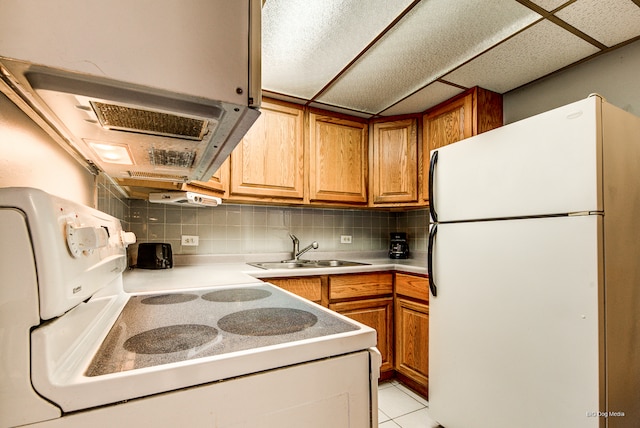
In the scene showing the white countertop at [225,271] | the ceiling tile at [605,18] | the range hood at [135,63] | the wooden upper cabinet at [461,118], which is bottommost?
the white countertop at [225,271]

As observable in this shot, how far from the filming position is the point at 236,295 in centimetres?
111

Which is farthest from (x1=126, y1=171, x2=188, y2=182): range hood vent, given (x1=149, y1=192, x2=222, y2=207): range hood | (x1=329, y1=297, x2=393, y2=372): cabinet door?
(x1=329, y1=297, x2=393, y2=372): cabinet door

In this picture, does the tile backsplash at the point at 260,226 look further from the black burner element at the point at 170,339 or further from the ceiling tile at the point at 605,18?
the ceiling tile at the point at 605,18

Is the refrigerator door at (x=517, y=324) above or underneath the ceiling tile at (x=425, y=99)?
underneath

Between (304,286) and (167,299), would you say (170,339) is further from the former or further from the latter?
(304,286)

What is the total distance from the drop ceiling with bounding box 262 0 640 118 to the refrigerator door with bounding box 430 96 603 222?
52cm

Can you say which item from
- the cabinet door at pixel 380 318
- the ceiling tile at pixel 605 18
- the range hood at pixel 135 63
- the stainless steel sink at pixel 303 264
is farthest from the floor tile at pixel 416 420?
the ceiling tile at pixel 605 18

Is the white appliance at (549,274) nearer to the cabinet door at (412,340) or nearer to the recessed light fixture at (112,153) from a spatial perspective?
the cabinet door at (412,340)

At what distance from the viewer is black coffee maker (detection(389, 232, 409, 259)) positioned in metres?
2.77

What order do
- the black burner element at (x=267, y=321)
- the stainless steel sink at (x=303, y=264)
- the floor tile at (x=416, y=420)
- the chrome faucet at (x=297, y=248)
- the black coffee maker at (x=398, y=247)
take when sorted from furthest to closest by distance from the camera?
1. the black coffee maker at (x=398, y=247)
2. the chrome faucet at (x=297, y=248)
3. the stainless steel sink at (x=303, y=264)
4. the floor tile at (x=416, y=420)
5. the black burner element at (x=267, y=321)

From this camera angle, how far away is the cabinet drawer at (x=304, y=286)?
192 cm

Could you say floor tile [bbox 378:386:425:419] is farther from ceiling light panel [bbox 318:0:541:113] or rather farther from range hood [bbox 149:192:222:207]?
ceiling light panel [bbox 318:0:541:113]

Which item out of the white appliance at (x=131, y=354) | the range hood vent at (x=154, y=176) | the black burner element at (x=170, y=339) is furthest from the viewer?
the range hood vent at (x=154, y=176)

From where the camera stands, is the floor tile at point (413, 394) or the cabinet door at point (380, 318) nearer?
the floor tile at point (413, 394)
